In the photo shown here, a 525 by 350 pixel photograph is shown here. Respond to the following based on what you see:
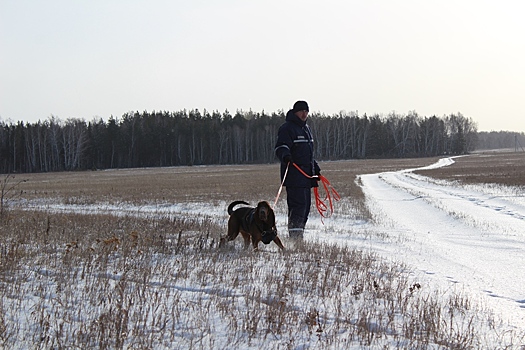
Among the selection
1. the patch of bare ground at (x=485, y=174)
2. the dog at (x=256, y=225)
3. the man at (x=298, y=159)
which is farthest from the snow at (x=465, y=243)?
the patch of bare ground at (x=485, y=174)

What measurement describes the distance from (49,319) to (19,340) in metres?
0.37

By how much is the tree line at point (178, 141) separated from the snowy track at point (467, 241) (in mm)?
79451

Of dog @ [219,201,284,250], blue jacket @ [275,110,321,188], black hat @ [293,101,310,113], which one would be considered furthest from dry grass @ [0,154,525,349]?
black hat @ [293,101,310,113]

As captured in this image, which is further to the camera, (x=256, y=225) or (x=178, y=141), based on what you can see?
(x=178, y=141)

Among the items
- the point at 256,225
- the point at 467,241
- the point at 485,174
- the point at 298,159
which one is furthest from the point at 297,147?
the point at 485,174

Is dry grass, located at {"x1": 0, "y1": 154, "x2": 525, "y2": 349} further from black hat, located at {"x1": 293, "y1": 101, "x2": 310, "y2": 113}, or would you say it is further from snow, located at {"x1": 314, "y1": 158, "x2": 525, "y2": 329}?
black hat, located at {"x1": 293, "y1": 101, "x2": 310, "y2": 113}

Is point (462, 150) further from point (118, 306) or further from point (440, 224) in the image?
point (118, 306)

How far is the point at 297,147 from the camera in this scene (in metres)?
8.06

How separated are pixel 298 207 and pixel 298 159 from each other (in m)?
0.83

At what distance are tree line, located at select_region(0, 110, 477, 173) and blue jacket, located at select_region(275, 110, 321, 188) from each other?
85.5 m

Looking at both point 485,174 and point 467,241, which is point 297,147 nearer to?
point 467,241

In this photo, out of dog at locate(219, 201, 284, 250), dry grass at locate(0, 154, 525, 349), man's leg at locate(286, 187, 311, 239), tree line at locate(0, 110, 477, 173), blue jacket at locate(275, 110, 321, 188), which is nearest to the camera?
dry grass at locate(0, 154, 525, 349)

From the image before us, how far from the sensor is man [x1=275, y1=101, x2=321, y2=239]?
7.96 meters

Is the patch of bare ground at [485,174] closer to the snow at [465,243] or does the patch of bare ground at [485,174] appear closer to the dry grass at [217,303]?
the snow at [465,243]
